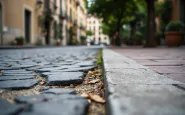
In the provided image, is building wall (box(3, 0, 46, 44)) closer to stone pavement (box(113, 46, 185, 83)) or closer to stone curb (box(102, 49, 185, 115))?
stone pavement (box(113, 46, 185, 83))

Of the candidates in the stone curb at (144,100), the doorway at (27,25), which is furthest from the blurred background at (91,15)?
the stone curb at (144,100)

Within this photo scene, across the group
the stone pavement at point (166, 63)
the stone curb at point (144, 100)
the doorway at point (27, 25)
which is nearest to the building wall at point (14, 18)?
the doorway at point (27, 25)

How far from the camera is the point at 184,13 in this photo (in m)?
13.5

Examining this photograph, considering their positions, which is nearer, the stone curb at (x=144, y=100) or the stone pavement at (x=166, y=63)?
→ the stone curb at (x=144, y=100)

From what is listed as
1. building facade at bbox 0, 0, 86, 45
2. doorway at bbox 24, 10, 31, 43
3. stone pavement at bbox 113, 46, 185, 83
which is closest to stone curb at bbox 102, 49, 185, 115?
stone pavement at bbox 113, 46, 185, 83

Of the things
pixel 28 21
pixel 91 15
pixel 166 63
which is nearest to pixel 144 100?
pixel 166 63

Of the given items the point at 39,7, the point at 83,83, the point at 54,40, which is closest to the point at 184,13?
the point at 39,7

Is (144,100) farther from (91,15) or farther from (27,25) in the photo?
(91,15)

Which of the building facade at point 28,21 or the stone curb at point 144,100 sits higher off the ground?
the building facade at point 28,21

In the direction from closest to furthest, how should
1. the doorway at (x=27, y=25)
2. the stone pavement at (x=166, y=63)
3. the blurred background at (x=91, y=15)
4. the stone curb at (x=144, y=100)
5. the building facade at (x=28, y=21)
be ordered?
the stone curb at (x=144, y=100) < the stone pavement at (x=166, y=63) < the blurred background at (x=91, y=15) < the building facade at (x=28, y=21) < the doorway at (x=27, y=25)

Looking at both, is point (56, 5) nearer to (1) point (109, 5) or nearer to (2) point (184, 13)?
(1) point (109, 5)

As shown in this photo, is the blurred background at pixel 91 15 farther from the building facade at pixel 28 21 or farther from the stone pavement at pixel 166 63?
the stone pavement at pixel 166 63

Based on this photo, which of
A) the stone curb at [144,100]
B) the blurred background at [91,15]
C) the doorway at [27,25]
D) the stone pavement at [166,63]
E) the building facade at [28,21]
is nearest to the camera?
the stone curb at [144,100]

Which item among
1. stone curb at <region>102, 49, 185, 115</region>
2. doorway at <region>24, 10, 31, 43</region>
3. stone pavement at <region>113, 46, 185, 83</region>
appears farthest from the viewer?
doorway at <region>24, 10, 31, 43</region>
